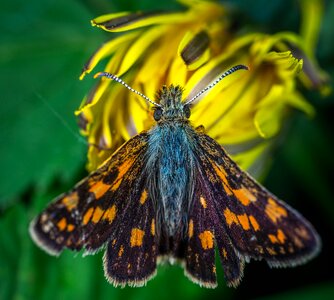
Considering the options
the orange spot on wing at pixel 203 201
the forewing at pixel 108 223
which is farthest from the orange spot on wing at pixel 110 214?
the orange spot on wing at pixel 203 201

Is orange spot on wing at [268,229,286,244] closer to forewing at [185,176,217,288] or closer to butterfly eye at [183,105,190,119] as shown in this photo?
forewing at [185,176,217,288]

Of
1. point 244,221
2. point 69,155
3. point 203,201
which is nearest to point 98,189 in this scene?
point 203,201

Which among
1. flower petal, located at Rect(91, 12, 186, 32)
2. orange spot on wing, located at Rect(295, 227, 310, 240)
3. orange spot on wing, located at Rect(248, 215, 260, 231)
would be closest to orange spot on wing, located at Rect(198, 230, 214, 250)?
orange spot on wing, located at Rect(248, 215, 260, 231)

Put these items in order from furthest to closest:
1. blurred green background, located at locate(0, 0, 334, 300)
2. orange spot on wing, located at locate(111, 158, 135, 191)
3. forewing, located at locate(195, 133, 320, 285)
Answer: blurred green background, located at locate(0, 0, 334, 300) → orange spot on wing, located at locate(111, 158, 135, 191) → forewing, located at locate(195, 133, 320, 285)

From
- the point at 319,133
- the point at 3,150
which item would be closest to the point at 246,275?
the point at 319,133

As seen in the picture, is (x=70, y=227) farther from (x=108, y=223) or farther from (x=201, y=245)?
(x=201, y=245)

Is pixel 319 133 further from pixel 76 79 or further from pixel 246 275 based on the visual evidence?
pixel 76 79
